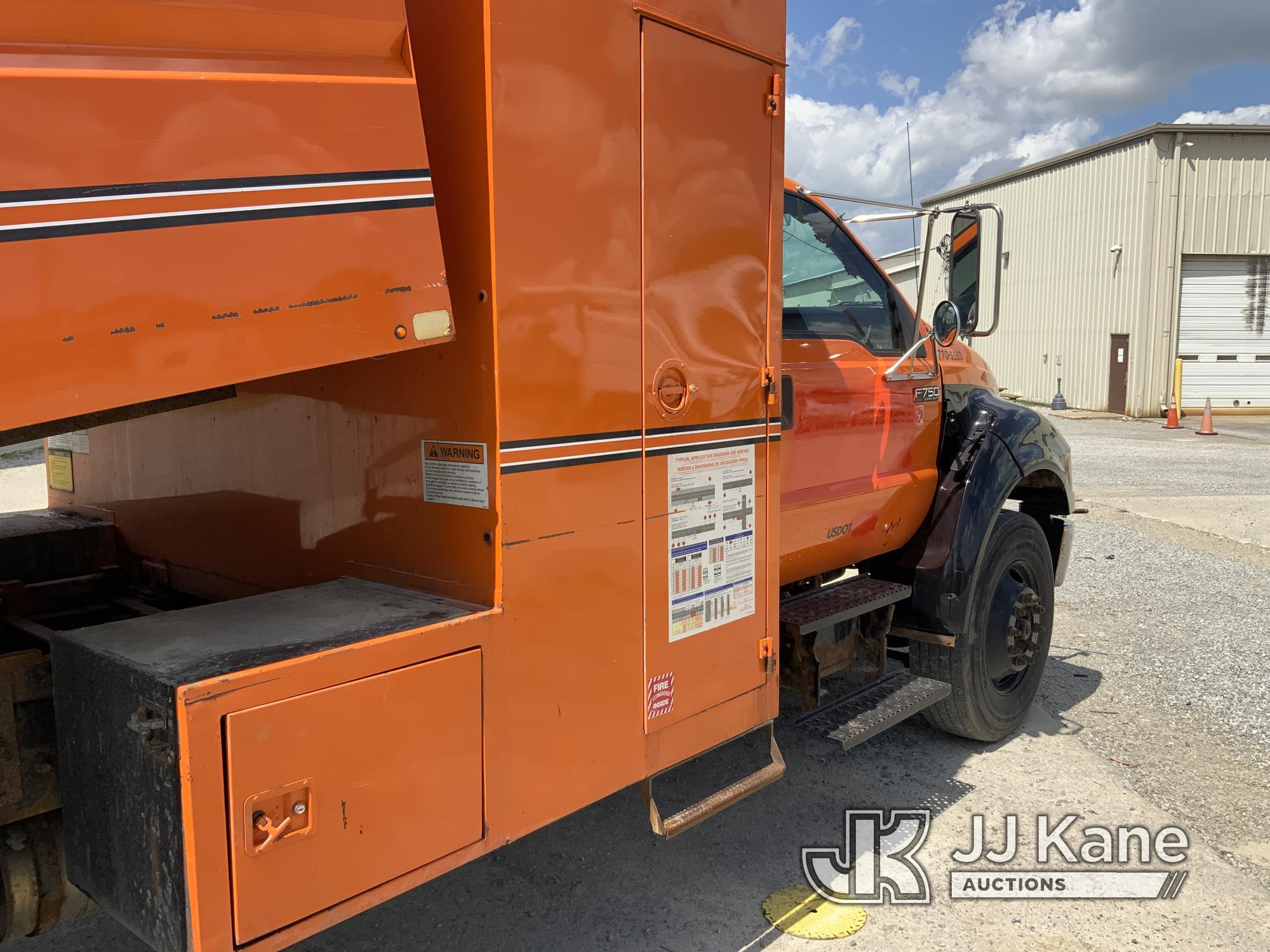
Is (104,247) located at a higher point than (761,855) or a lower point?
higher

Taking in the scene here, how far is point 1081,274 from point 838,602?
71.7ft

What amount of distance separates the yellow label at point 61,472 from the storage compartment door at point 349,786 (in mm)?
2247

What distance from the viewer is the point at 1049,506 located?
A: 16.7 feet

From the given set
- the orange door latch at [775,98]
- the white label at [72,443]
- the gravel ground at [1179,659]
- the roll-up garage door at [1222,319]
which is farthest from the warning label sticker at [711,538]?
the roll-up garage door at [1222,319]

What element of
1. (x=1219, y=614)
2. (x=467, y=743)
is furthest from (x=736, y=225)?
(x=1219, y=614)

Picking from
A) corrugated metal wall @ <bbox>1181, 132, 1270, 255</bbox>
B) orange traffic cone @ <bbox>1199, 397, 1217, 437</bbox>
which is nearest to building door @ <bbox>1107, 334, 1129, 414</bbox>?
corrugated metal wall @ <bbox>1181, 132, 1270, 255</bbox>

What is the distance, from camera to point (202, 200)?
1721mm

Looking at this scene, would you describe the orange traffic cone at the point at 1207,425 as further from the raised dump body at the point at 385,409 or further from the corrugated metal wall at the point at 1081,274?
the raised dump body at the point at 385,409

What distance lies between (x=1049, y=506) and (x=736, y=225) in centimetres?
312

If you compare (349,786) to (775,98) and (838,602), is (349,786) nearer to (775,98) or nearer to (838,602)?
(775,98)

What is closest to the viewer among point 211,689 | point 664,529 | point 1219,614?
point 211,689

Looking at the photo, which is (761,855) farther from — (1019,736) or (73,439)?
(73,439)

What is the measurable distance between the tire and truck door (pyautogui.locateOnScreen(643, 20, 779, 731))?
5.21 ft

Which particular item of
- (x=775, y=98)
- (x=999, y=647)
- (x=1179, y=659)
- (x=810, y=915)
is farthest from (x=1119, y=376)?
(x=775, y=98)
